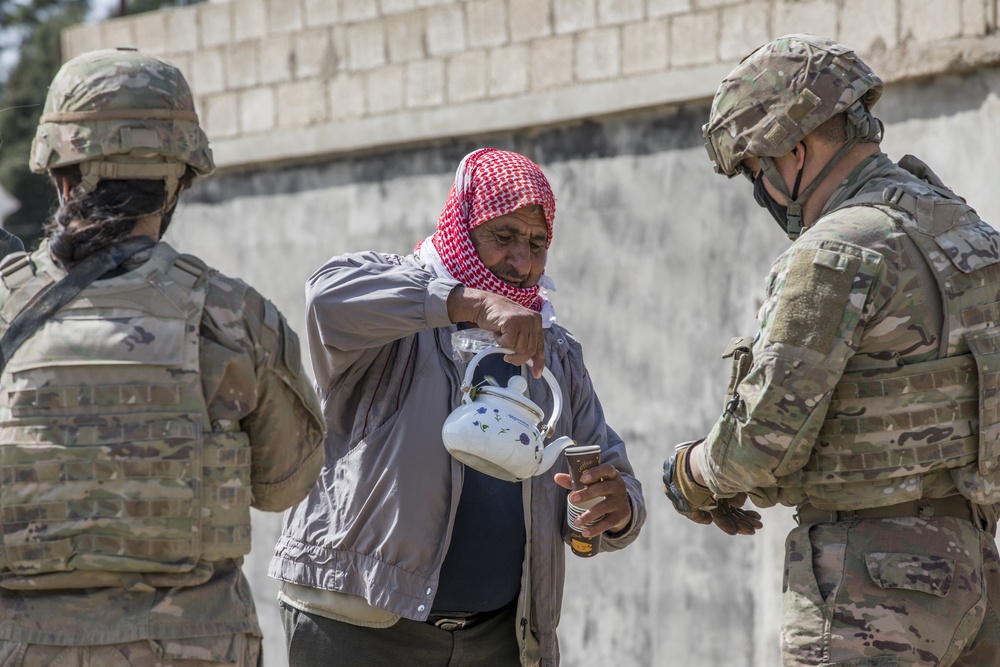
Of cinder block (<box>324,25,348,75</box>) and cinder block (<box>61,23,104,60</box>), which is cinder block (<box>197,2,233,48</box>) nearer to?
cinder block (<box>324,25,348,75</box>)

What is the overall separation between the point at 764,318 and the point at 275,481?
1.23m

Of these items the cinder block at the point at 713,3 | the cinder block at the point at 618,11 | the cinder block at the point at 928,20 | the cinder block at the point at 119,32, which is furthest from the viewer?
the cinder block at the point at 119,32

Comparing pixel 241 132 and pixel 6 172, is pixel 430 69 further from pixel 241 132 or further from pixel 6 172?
pixel 6 172

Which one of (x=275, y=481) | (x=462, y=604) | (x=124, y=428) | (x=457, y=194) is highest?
(x=457, y=194)

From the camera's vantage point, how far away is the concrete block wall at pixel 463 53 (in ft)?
19.7

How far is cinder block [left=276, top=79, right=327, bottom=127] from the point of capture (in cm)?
797

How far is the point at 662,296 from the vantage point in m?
6.70

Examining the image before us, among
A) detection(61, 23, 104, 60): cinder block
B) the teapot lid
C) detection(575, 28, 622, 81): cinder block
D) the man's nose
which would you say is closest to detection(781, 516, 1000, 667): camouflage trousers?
the teapot lid

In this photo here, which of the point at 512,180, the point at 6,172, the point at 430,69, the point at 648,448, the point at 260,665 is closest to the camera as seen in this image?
the point at 260,665

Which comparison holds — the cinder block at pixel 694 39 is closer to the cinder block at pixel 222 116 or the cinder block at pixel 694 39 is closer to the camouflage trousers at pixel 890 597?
the cinder block at pixel 222 116

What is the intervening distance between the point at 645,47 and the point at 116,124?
171 inches

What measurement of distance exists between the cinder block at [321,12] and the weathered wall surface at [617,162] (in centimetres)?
1

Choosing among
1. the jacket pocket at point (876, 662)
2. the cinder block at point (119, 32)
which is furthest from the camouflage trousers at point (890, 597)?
the cinder block at point (119, 32)

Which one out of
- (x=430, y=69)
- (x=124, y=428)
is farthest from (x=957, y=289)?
(x=430, y=69)
